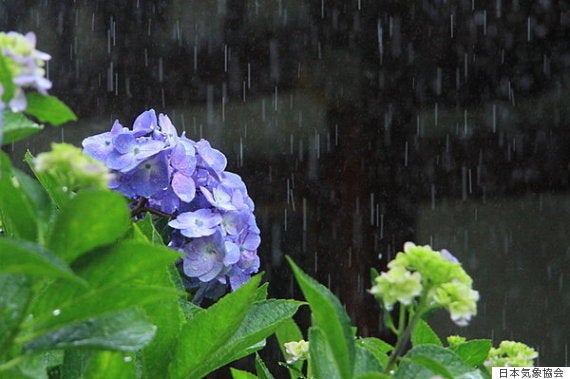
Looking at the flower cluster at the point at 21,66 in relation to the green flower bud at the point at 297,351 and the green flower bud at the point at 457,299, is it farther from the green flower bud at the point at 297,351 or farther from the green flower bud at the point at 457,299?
the green flower bud at the point at 297,351

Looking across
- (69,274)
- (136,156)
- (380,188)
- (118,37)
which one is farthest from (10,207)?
(118,37)

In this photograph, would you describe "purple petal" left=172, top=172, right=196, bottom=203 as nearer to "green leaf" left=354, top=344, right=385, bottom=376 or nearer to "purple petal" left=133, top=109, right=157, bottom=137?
"purple petal" left=133, top=109, right=157, bottom=137

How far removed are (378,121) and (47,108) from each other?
3.33m

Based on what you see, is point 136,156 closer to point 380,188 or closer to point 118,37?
point 380,188

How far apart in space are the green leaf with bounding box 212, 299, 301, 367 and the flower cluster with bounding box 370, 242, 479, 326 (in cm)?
10

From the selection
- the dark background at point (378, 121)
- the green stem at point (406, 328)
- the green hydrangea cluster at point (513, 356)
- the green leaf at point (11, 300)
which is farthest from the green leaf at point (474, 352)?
the dark background at point (378, 121)

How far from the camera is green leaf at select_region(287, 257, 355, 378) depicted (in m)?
0.32

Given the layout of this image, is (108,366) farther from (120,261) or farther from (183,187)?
(183,187)

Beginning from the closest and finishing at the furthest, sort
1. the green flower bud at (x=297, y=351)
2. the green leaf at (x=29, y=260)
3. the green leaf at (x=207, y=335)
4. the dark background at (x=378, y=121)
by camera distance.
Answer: the green leaf at (x=29, y=260) → the green leaf at (x=207, y=335) → the green flower bud at (x=297, y=351) → the dark background at (x=378, y=121)

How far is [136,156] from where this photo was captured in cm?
53

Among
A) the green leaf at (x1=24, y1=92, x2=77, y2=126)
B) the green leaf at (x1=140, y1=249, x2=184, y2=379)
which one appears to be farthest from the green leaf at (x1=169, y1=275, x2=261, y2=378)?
the green leaf at (x1=24, y1=92, x2=77, y2=126)

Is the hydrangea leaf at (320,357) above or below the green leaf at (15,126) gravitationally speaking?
below

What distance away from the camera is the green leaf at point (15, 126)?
1.01 feet

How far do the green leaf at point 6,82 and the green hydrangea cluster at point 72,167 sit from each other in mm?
24
